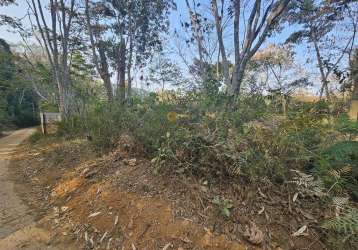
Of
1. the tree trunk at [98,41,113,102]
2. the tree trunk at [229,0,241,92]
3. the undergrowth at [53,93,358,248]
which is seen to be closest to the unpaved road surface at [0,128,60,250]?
the undergrowth at [53,93,358,248]

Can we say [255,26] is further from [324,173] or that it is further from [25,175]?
[25,175]

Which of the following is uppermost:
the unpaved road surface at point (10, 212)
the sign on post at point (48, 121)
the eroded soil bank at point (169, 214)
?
the sign on post at point (48, 121)

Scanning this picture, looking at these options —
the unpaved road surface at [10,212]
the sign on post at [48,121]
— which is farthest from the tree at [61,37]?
the unpaved road surface at [10,212]

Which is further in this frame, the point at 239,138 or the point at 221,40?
the point at 221,40

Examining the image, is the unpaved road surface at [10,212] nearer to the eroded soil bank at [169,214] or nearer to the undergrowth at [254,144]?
the eroded soil bank at [169,214]

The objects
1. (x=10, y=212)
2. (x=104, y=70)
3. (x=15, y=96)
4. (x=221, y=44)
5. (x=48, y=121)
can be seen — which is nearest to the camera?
(x=10, y=212)

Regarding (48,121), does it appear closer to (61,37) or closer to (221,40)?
(61,37)

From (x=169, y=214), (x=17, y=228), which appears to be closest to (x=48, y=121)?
(x=17, y=228)

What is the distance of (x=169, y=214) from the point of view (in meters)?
1.90

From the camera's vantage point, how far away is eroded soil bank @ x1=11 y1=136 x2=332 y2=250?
1658mm

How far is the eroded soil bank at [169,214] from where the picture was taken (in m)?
1.66

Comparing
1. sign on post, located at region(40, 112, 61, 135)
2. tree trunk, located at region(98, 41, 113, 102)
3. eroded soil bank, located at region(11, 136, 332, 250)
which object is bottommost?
eroded soil bank, located at region(11, 136, 332, 250)

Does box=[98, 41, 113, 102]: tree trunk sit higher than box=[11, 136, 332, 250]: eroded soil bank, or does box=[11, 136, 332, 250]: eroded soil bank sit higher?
box=[98, 41, 113, 102]: tree trunk

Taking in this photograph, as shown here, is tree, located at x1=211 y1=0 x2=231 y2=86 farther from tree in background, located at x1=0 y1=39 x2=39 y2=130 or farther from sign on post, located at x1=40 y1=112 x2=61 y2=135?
tree in background, located at x1=0 y1=39 x2=39 y2=130
